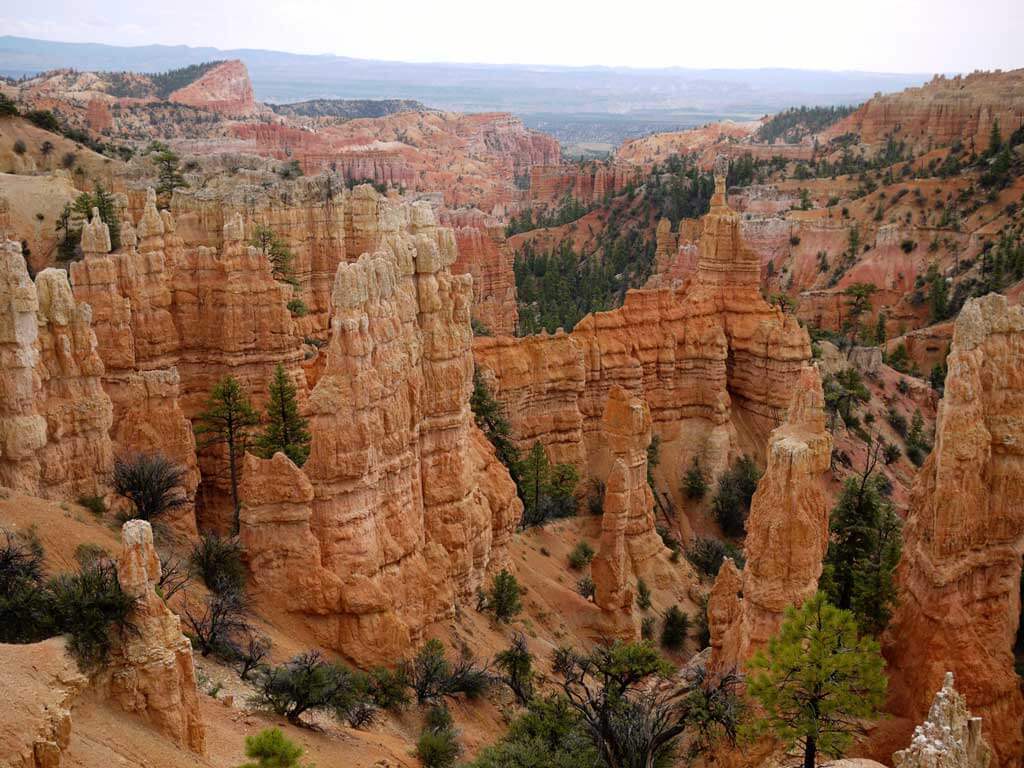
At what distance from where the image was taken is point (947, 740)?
47.9 ft

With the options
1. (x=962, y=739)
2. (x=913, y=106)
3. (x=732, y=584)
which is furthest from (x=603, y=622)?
(x=913, y=106)

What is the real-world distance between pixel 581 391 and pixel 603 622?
46.1 feet

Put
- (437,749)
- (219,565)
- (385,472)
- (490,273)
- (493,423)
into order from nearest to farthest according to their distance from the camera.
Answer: (437,749), (219,565), (385,472), (493,423), (490,273)

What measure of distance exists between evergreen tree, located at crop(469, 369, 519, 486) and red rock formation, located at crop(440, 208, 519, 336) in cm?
2638

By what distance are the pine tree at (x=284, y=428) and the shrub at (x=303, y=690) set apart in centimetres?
702

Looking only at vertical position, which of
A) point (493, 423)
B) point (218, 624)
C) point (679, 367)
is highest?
point (218, 624)

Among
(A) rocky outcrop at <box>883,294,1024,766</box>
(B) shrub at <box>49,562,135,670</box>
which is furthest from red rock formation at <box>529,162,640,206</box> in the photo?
(B) shrub at <box>49,562,135,670</box>

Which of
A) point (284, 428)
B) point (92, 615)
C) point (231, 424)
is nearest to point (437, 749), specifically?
point (92, 615)

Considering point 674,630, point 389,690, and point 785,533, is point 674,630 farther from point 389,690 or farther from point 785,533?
point 389,690

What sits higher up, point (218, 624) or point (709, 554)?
point (218, 624)

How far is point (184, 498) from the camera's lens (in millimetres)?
25078

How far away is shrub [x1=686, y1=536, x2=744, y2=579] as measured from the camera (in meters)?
38.8

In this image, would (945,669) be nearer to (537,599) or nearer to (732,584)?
(732,584)

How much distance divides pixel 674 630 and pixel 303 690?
1669cm
